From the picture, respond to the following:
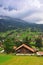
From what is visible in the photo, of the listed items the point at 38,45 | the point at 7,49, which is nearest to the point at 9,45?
the point at 7,49

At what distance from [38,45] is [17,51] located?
42156mm

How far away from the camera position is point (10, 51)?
88.4 meters

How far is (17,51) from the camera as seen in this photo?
93.7 metres

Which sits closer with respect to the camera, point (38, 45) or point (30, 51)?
point (30, 51)

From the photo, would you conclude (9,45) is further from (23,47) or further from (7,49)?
(23,47)

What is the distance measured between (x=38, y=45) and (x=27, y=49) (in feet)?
129

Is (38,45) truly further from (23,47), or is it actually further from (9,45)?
(9,45)

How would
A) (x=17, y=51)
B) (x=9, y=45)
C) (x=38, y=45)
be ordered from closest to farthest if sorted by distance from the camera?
(x=9, y=45) < (x=17, y=51) < (x=38, y=45)

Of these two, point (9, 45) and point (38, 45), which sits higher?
point (9, 45)

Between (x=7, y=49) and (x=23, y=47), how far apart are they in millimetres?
11172

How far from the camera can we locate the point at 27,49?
3748 inches

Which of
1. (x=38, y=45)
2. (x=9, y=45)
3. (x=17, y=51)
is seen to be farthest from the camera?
(x=38, y=45)

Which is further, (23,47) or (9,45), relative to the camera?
(23,47)

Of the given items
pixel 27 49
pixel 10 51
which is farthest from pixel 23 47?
pixel 10 51
